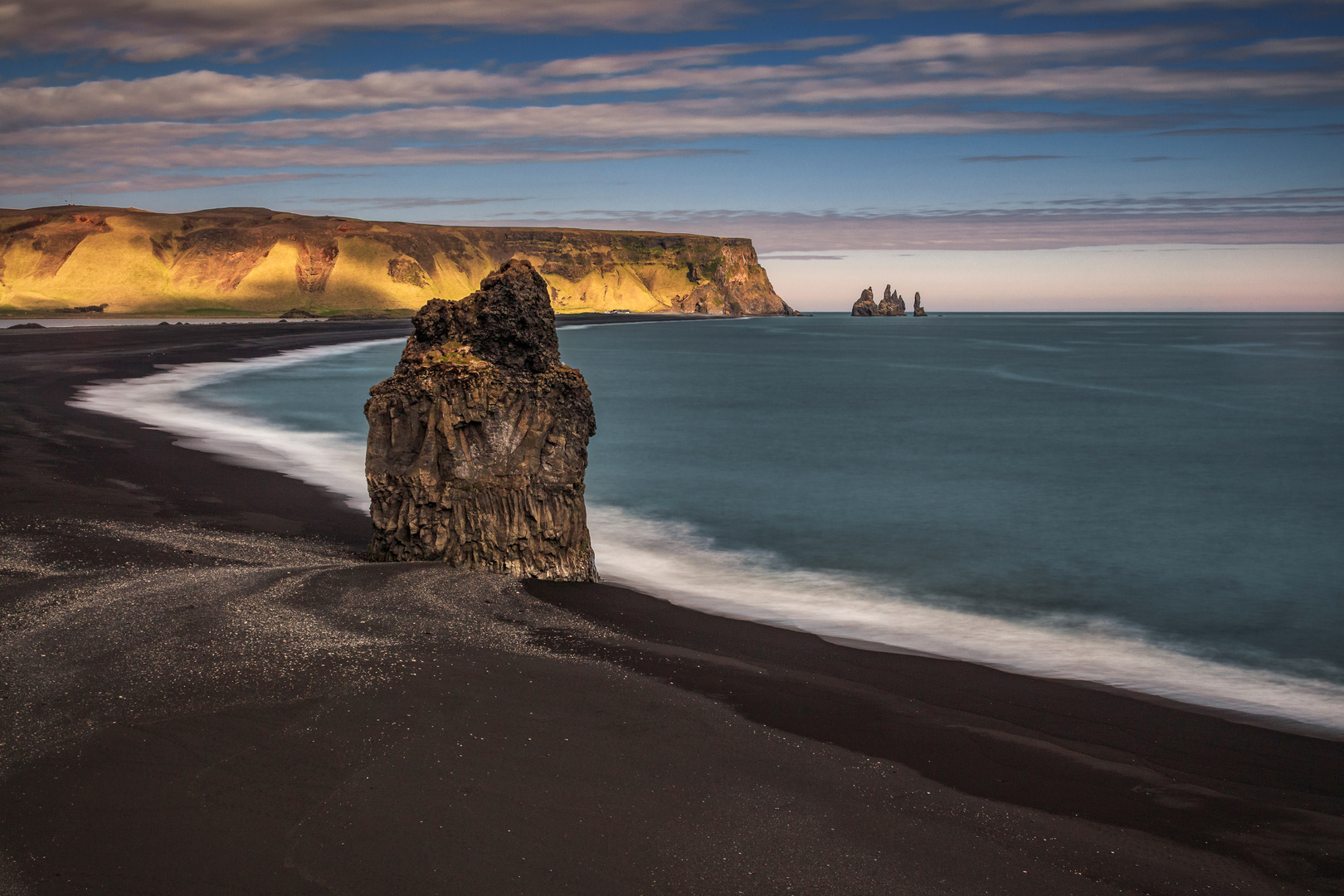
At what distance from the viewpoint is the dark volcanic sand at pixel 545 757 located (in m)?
4.03

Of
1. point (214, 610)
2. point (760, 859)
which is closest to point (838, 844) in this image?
point (760, 859)

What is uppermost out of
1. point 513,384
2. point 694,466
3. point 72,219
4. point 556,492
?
point 72,219

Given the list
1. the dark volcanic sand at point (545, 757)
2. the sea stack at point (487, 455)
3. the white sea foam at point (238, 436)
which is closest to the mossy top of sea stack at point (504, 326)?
the sea stack at point (487, 455)

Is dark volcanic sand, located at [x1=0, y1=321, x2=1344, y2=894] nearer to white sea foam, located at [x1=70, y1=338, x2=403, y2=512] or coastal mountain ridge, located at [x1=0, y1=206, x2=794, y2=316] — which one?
white sea foam, located at [x1=70, y1=338, x2=403, y2=512]

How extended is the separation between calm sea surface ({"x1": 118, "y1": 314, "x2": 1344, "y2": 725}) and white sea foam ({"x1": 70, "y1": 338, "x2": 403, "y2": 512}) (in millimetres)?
231

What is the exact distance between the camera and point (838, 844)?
14.1 ft

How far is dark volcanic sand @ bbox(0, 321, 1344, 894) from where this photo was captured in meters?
4.03

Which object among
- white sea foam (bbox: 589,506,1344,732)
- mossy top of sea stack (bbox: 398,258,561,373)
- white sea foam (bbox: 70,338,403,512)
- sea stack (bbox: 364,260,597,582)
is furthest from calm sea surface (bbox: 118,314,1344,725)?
mossy top of sea stack (bbox: 398,258,561,373)

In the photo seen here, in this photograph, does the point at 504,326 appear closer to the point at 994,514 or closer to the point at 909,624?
the point at 909,624

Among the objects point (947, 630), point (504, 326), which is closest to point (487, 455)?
point (504, 326)

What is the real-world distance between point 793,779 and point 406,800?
1.93 m

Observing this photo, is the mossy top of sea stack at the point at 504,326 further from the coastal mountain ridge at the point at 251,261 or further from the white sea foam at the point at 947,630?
the coastal mountain ridge at the point at 251,261

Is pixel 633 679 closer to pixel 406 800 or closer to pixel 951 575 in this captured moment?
pixel 406 800

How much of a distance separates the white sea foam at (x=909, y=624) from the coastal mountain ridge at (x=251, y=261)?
13106 cm
